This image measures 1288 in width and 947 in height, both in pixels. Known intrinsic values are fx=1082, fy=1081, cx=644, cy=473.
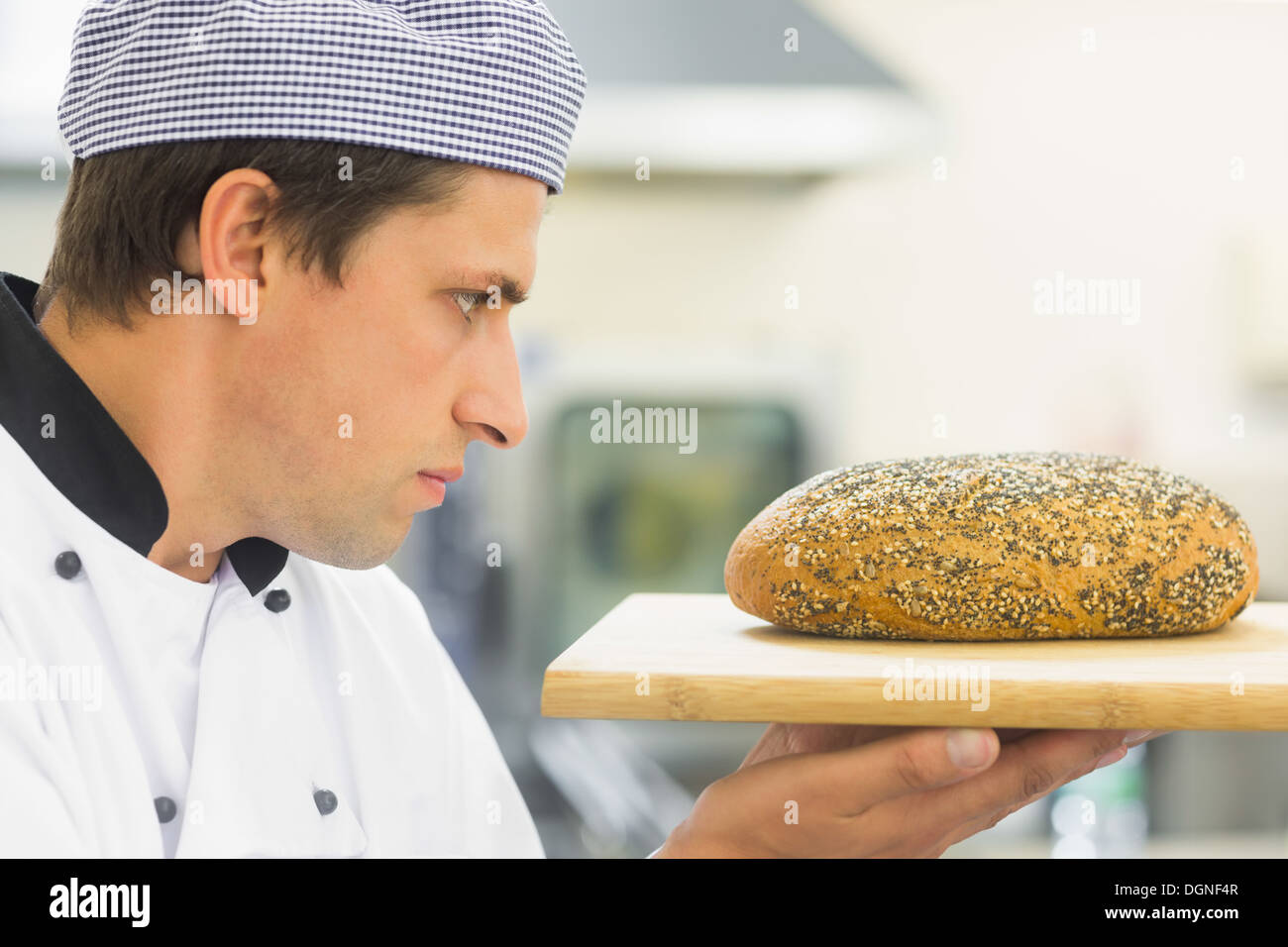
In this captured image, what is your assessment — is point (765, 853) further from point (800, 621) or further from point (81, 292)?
point (81, 292)

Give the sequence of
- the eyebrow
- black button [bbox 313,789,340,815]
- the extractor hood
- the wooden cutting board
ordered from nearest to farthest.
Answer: the wooden cutting board → the eyebrow → black button [bbox 313,789,340,815] → the extractor hood

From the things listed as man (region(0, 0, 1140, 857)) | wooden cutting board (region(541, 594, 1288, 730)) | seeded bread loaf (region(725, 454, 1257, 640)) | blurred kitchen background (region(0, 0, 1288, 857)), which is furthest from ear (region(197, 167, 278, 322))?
blurred kitchen background (region(0, 0, 1288, 857))

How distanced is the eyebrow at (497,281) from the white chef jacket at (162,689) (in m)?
0.30

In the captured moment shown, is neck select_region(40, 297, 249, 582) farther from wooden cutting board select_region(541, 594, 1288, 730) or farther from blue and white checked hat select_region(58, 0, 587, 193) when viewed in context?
wooden cutting board select_region(541, 594, 1288, 730)

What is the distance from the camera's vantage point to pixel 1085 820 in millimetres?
2604

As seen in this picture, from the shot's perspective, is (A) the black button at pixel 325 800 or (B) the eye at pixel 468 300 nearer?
(B) the eye at pixel 468 300

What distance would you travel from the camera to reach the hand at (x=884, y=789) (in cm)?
81

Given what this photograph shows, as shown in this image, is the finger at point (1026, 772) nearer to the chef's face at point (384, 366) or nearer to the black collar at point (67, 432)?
the chef's face at point (384, 366)

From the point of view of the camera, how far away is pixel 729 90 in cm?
257

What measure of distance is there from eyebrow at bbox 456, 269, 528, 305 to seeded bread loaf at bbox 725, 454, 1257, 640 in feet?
1.04

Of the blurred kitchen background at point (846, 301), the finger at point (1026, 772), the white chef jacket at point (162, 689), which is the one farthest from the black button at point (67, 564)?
the blurred kitchen background at point (846, 301)

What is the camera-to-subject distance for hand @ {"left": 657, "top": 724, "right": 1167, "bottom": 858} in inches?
31.9
